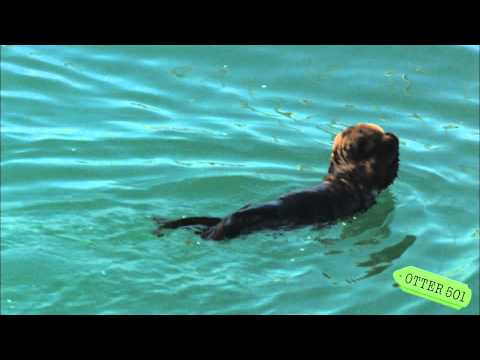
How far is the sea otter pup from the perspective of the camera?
771cm

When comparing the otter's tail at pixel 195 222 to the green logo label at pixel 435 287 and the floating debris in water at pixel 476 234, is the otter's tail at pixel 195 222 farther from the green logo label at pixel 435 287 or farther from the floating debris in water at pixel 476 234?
the floating debris in water at pixel 476 234

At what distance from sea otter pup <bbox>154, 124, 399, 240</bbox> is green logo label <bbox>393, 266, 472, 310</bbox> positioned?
0.89 meters

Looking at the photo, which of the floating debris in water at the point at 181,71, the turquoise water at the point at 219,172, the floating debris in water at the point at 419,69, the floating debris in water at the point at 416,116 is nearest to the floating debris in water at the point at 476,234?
the turquoise water at the point at 219,172

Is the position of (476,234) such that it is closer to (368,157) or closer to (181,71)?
(368,157)

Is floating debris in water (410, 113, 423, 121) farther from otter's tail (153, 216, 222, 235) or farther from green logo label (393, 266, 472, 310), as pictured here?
otter's tail (153, 216, 222, 235)

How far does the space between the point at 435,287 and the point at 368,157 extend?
174 centimetres

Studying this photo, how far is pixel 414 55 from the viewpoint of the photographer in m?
13.0

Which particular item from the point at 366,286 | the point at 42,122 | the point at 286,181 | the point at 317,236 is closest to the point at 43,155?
the point at 42,122

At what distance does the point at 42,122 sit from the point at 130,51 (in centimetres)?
255

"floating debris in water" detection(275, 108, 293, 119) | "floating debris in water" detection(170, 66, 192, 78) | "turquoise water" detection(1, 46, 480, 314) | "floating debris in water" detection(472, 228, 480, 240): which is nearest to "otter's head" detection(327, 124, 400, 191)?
"turquoise water" detection(1, 46, 480, 314)

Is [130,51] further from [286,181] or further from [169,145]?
[286,181]

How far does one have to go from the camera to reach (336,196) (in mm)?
8344

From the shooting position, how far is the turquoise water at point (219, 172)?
7.32 meters

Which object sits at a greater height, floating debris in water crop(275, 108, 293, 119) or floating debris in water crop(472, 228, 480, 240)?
floating debris in water crop(275, 108, 293, 119)
